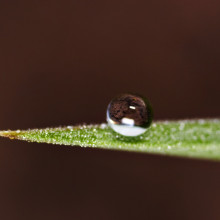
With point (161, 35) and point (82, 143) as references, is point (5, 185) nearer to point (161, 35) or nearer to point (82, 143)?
point (82, 143)

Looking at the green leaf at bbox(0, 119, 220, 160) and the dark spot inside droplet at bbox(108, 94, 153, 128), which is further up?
the dark spot inside droplet at bbox(108, 94, 153, 128)

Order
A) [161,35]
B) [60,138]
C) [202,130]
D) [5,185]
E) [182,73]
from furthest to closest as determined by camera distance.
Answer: [161,35], [182,73], [5,185], [202,130], [60,138]

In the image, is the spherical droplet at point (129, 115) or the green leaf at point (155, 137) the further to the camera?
the spherical droplet at point (129, 115)

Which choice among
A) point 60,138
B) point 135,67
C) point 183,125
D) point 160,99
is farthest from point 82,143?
point 135,67

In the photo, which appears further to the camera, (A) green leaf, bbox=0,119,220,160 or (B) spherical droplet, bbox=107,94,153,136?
(B) spherical droplet, bbox=107,94,153,136
